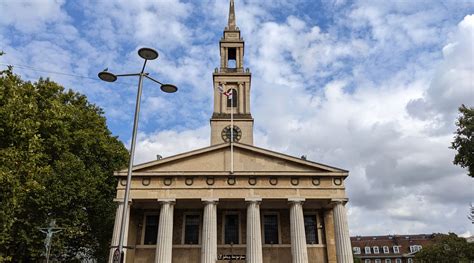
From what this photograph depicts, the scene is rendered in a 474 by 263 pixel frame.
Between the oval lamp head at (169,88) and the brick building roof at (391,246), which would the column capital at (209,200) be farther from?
the brick building roof at (391,246)

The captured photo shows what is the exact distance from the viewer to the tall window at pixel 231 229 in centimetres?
2919

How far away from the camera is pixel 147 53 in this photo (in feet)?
41.4

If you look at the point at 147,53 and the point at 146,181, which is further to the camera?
the point at 146,181

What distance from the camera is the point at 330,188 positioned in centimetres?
2728

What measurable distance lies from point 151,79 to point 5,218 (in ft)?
39.5

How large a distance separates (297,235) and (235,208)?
240 inches

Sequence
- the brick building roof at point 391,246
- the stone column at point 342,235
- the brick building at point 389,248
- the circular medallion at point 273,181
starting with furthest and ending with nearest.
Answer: the brick building roof at point 391,246
the brick building at point 389,248
the circular medallion at point 273,181
the stone column at point 342,235

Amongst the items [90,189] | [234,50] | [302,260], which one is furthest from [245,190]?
[234,50]

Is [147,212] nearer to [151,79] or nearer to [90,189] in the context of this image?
[90,189]

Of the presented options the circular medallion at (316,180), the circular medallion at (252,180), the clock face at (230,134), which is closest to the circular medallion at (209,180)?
the circular medallion at (252,180)

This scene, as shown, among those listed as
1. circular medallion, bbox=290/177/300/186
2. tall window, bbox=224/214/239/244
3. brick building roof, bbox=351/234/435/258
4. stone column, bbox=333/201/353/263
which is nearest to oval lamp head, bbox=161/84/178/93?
circular medallion, bbox=290/177/300/186

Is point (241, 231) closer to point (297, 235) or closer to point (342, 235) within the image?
point (297, 235)

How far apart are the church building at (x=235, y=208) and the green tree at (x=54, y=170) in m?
3.44

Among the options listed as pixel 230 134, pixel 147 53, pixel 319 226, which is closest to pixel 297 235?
pixel 319 226
